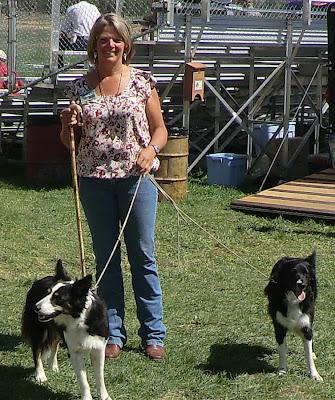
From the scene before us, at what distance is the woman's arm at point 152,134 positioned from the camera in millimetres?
4652

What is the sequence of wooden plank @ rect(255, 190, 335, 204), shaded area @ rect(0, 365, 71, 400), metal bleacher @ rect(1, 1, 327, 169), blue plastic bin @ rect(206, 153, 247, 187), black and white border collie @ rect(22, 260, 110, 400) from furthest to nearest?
blue plastic bin @ rect(206, 153, 247, 187) → metal bleacher @ rect(1, 1, 327, 169) → wooden plank @ rect(255, 190, 335, 204) → shaded area @ rect(0, 365, 71, 400) → black and white border collie @ rect(22, 260, 110, 400)

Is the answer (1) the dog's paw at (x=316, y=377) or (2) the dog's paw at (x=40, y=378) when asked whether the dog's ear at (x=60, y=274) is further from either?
(1) the dog's paw at (x=316, y=377)

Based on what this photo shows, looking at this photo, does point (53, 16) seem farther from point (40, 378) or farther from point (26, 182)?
point (40, 378)

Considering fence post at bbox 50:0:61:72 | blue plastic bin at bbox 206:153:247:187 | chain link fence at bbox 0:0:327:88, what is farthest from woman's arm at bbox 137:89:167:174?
blue plastic bin at bbox 206:153:247:187

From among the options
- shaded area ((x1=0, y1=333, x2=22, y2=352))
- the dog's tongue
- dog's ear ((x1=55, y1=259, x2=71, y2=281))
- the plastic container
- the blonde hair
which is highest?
the blonde hair

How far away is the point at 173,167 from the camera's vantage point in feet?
33.6

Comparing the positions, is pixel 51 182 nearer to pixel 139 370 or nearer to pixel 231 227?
pixel 231 227

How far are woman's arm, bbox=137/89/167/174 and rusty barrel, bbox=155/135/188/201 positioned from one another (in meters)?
5.39

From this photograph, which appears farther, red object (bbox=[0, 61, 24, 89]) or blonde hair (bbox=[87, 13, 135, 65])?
red object (bbox=[0, 61, 24, 89])

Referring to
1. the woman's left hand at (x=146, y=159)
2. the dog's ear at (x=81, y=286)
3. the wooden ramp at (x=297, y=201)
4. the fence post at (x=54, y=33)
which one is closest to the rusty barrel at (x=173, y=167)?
the wooden ramp at (x=297, y=201)

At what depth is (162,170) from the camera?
10.2 metres

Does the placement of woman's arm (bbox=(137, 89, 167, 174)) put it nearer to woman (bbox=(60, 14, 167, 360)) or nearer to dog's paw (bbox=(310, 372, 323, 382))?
woman (bbox=(60, 14, 167, 360))

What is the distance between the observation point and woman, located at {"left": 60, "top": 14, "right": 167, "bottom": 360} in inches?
182

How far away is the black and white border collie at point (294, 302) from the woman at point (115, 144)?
741 mm
